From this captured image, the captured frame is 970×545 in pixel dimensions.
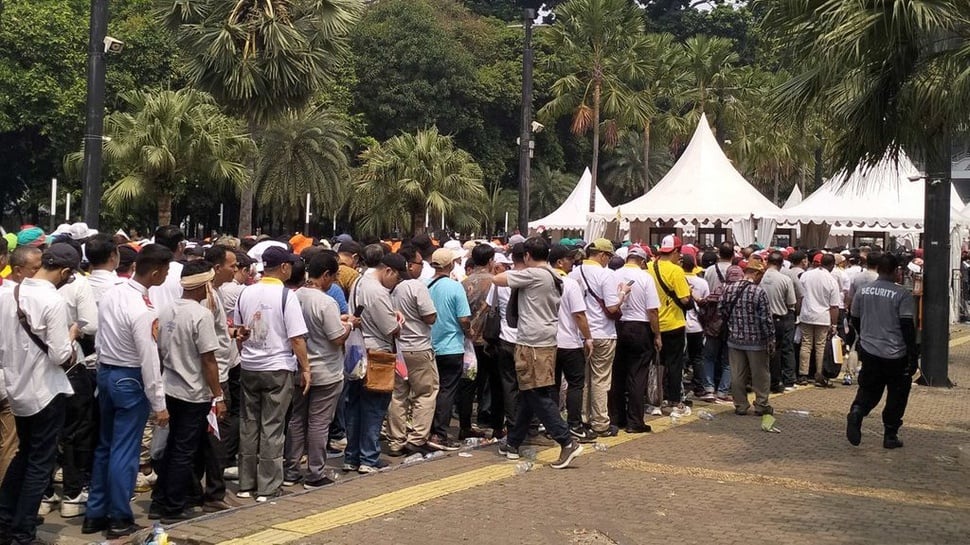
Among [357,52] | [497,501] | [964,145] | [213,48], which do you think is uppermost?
[357,52]

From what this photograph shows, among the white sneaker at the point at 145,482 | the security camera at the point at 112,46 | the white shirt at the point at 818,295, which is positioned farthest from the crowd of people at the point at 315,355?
the security camera at the point at 112,46

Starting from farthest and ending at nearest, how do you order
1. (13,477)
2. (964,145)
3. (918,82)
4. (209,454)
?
(964,145) < (918,82) < (209,454) < (13,477)

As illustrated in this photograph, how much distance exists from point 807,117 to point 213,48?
9.68m

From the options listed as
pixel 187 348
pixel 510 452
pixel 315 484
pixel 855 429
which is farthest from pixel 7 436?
pixel 855 429

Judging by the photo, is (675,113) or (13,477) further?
(675,113)

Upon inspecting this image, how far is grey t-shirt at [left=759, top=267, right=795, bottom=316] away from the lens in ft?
43.9

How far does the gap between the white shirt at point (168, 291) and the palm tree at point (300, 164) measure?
31343 millimetres

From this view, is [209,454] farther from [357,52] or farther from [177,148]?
[357,52]

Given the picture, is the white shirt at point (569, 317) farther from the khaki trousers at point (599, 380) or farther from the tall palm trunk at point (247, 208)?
the tall palm trunk at point (247, 208)

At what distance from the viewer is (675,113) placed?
4950 cm

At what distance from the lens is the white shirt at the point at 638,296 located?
1061 centimetres

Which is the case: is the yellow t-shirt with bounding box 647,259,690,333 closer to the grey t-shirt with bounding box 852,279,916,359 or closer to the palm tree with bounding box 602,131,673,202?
the grey t-shirt with bounding box 852,279,916,359

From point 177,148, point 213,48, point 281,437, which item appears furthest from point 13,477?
point 177,148

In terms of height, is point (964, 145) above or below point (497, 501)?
above
